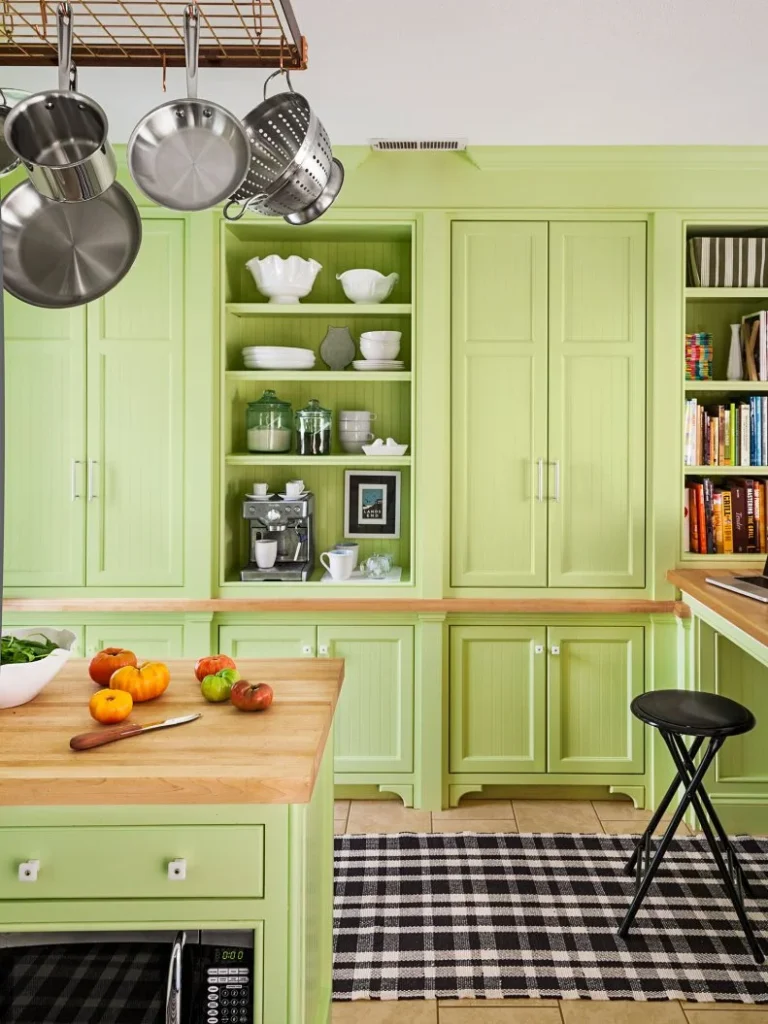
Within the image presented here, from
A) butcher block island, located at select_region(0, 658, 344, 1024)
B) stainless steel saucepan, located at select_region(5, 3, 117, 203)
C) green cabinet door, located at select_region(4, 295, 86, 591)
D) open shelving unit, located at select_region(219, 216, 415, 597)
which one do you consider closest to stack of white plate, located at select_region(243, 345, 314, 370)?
open shelving unit, located at select_region(219, 216, 415, 597)

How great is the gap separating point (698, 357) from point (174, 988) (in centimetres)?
297

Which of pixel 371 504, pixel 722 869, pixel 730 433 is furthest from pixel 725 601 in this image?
pixel 371 504

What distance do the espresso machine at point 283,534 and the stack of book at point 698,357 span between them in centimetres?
166

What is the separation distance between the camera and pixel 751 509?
135 inches

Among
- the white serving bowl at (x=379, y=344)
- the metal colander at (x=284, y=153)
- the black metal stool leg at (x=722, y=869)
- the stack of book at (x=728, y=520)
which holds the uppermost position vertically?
the metal colander at (x=284, y=153)

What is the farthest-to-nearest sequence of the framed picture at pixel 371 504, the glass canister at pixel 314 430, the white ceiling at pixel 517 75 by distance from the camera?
the framed picture at pixel 371 504
the glass canister at pixel 314 430
the white ceiling at pixel 517 75

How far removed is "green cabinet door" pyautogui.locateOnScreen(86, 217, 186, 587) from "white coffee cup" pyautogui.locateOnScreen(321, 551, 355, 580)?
1.99 ft

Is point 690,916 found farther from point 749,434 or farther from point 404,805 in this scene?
point 749,434

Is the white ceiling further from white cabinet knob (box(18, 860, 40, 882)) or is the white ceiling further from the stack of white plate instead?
white cabinet knob (box(18, 860, 40, 882))

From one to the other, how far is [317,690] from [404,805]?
1.77 m

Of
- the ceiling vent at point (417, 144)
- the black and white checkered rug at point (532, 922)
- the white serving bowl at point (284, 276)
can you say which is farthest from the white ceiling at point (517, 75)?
the black and white checkered rug at point (532, 922)

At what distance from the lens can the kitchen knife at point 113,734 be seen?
1.54 m

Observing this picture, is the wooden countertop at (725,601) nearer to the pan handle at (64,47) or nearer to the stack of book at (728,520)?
the stack of book at (728,520)

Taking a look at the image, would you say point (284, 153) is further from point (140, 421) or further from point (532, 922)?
point (532, 922)
